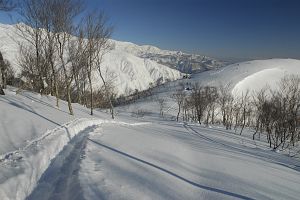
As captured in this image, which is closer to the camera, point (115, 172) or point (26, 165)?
point (26, 165)

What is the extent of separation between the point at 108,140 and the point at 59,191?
8.03 m

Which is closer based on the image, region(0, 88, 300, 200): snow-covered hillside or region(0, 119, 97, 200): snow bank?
region(0, 119, 97, 200): snow bank

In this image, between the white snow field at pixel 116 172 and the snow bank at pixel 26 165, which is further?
the white snow field at pixel 116 172

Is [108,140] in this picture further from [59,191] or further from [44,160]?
[59,191]

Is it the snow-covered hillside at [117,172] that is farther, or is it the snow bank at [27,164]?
the snow-covered hillside at [117,172]

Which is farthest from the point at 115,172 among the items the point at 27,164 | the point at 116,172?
the point at 27,164

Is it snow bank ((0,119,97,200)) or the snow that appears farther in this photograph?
the snow

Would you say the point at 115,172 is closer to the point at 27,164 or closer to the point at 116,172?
the point at 116,172

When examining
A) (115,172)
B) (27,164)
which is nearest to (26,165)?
(27,164)

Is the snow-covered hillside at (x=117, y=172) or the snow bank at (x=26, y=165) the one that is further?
the snow-covered hillside at (x=117, y=172)

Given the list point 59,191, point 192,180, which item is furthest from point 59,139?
point 192,180

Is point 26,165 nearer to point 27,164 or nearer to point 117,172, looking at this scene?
point 27,164

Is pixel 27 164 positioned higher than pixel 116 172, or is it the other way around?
pixel 27 164

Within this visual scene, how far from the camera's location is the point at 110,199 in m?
7.90
